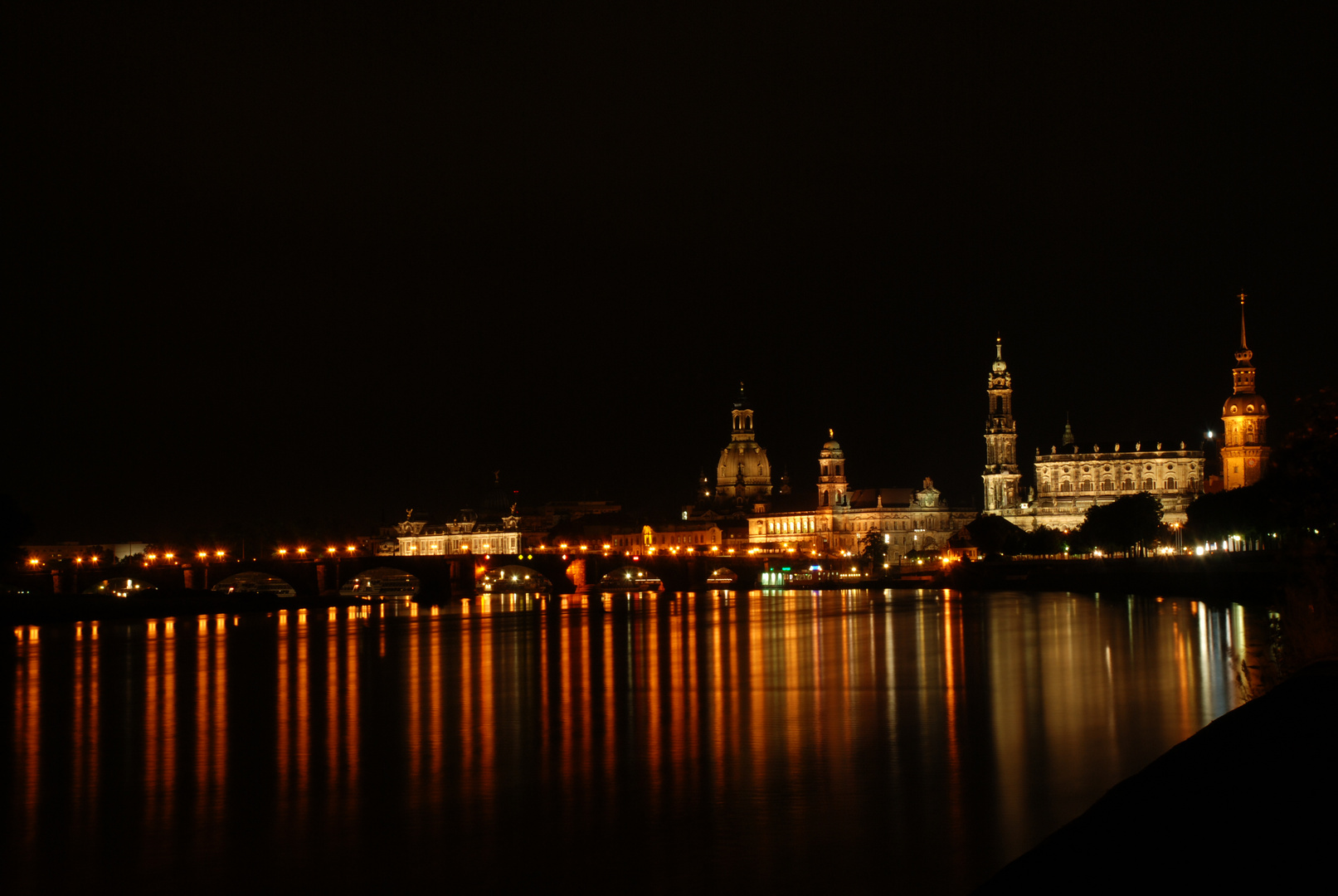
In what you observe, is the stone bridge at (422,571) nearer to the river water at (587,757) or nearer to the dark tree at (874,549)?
the dark tree at (874,549)

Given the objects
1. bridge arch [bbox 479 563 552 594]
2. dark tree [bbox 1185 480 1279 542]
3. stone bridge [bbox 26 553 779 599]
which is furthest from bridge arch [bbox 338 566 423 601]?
dark tree [bbox 1185 480 1279 542]

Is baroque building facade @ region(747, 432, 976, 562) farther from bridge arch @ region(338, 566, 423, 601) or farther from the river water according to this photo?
the river water

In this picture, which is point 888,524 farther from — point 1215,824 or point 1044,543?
point 1215,824

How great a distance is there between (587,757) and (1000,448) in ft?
484

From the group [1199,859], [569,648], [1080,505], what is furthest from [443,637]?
[1080,505]

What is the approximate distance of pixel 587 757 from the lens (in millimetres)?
25156

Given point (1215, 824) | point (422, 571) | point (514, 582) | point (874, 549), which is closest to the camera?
point (1215, 824)

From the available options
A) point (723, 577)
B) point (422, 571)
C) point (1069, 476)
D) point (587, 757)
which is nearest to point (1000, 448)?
point (1069, 476)

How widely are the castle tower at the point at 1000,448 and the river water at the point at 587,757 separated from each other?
11323 cm

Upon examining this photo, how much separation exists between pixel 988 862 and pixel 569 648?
3732 centimetres

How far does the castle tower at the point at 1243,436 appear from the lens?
459ft

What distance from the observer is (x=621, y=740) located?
2719cm

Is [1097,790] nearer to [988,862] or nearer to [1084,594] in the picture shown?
[988,862]

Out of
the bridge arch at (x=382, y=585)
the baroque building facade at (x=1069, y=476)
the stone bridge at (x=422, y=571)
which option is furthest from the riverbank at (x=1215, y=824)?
the baroque building facade at (x=1069, y=476)
